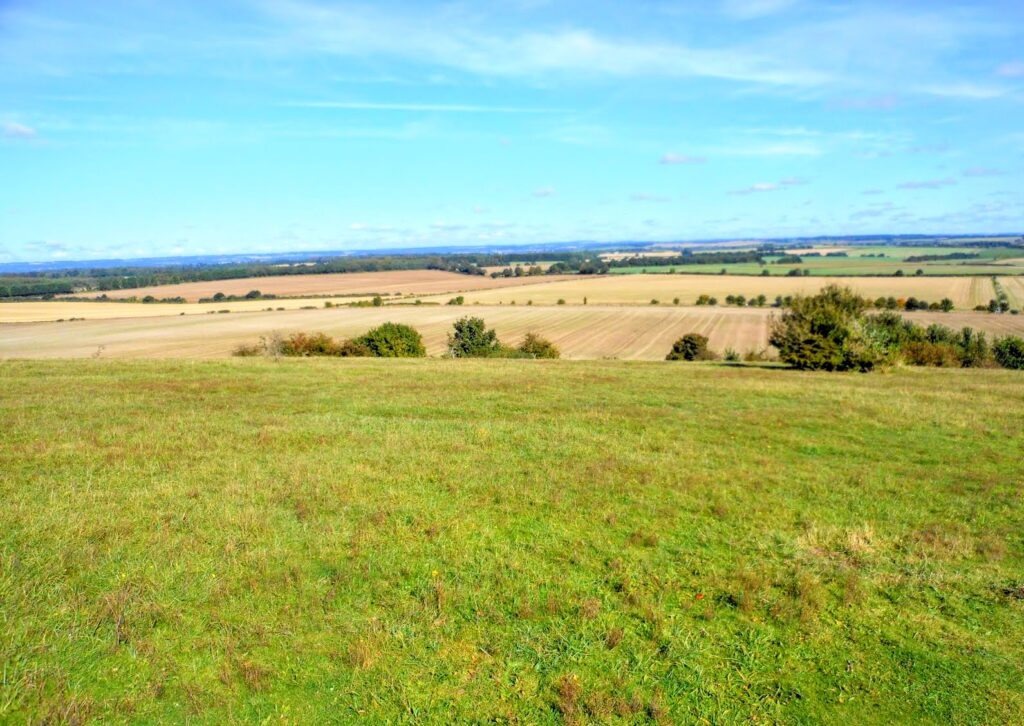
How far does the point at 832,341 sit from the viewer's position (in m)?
29.6

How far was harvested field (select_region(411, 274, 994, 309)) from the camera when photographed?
106625 millimetres

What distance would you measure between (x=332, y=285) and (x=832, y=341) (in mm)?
123405

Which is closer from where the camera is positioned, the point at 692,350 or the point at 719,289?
the point at 692,350

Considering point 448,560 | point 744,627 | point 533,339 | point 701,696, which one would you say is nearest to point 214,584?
point 448,560

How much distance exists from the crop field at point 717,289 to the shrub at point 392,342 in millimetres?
63670

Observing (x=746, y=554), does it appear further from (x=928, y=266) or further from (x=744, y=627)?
(x=928, y=266)

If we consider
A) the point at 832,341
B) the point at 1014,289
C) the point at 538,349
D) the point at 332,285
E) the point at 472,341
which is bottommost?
the point at 538,349

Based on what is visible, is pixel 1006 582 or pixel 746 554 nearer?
pixel 1006 582

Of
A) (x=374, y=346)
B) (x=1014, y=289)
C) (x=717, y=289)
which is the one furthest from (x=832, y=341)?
(x=1014, y=289)

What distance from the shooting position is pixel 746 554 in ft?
26.8

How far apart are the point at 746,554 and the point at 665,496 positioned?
6.59ft

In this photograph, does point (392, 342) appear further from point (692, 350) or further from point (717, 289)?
point (717, 289)

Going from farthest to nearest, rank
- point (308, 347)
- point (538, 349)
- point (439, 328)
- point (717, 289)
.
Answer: point (717, 289), point (439, 328), point (538, 349), point (308, 347)

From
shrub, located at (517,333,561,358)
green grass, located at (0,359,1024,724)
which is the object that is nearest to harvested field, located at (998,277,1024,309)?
shrub, located at (517,333,561,358)
